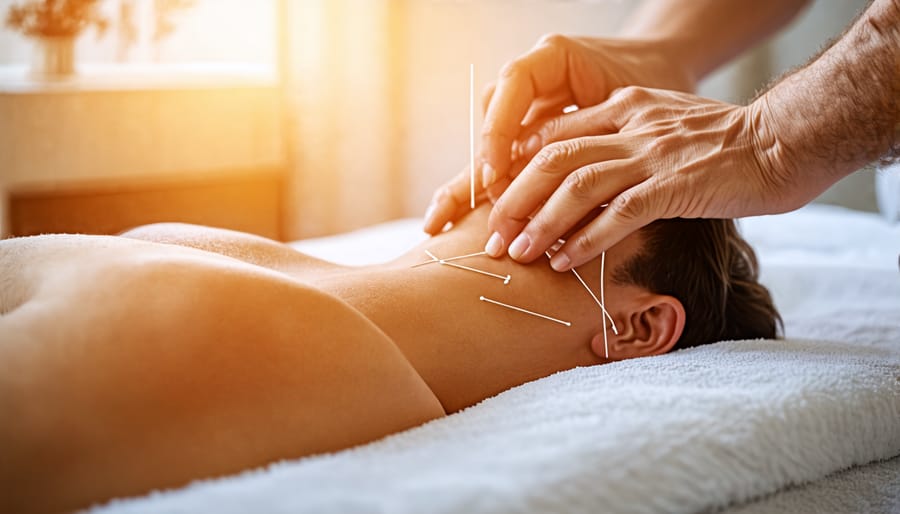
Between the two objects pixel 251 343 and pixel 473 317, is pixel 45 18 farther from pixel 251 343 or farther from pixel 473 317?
pixel 251 343

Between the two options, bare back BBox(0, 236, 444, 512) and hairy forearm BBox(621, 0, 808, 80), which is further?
hairy forearm BBox(621, 0, 808, 80)

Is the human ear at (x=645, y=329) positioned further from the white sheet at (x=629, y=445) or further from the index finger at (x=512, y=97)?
the index finger at (x=512, y=97)

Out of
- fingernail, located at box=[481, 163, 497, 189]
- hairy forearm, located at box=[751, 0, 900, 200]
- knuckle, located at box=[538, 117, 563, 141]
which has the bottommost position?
fingernail, located at box=[481, 163, 497, 189]

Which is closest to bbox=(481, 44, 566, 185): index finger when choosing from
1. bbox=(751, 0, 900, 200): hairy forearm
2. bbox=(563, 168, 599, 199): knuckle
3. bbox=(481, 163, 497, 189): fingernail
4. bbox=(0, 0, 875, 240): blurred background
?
bbox=(481, 163, 497, 189): fingernail

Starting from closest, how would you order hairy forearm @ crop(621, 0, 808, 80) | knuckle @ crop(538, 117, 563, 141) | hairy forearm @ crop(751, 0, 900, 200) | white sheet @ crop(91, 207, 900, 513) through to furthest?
1. white sheet @ crop(91, 207, 900, 513)
2. hairy forearm @ crop(751, 0, 900, 200)
3. knuckle @ crop(538, 117, 563, 141)
4. hairy forearm @ crop(621, 0, 808, 80)

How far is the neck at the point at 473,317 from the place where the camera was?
4.17 ft

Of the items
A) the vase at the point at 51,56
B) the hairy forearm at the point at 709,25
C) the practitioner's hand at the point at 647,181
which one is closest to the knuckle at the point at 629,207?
the practitioner's hand at the point at 647,181

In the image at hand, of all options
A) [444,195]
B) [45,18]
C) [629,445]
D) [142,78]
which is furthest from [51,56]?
[629,445]

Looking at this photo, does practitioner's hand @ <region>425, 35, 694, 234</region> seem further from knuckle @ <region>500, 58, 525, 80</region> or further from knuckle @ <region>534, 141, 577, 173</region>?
knuckle @ <region>534, 141, 577, 173</region>

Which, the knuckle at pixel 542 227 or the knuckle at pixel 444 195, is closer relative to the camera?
the knuckle at pixel 542 227

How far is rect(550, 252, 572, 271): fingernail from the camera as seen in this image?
1.34m

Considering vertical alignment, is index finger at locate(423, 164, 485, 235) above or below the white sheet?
above

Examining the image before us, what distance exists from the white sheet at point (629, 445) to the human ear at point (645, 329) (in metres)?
Result: 0.09

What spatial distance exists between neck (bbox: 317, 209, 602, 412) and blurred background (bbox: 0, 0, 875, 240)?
195cm
